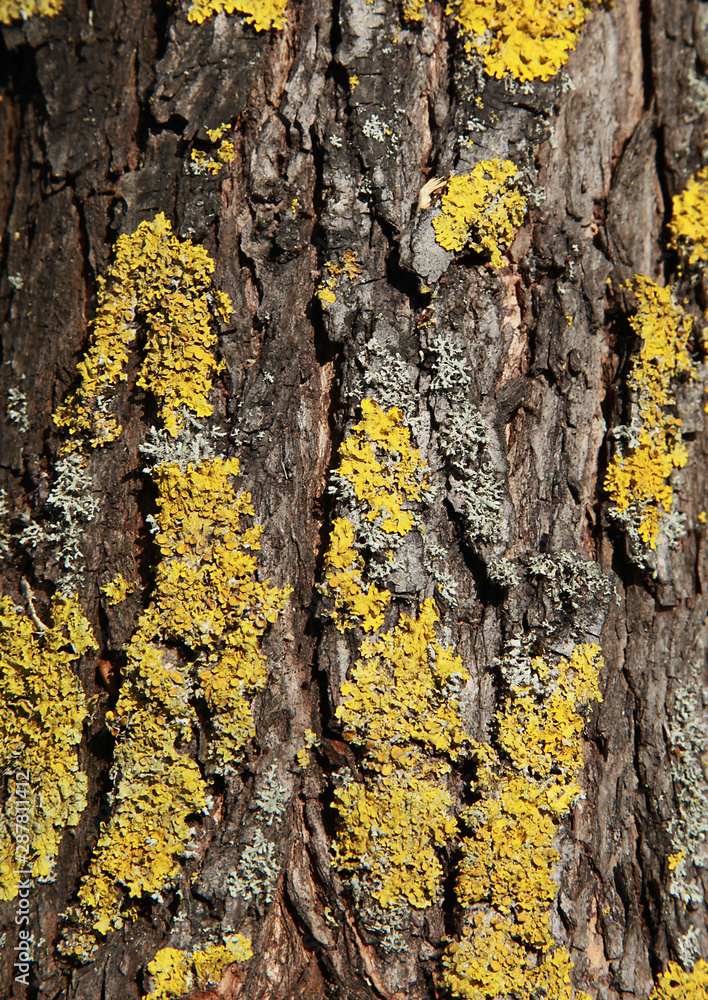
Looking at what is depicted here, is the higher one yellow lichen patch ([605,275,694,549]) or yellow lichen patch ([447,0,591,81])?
yellow lichen patch ([447,0,591,81])

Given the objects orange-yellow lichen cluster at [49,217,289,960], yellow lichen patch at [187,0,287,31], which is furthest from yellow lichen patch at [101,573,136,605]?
yellow lichen patch at [187,0,287,31]

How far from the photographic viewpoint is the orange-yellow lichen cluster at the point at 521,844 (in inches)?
58.8

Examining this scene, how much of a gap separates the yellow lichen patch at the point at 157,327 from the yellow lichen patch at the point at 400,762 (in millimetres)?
803

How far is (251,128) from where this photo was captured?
163 centimetres

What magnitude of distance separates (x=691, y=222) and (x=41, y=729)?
Result: 223 centimetres

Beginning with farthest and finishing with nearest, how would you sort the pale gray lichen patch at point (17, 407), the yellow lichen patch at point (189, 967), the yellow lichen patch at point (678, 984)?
the pale gray lichen patch at point (17, 407) < the yellow lichen patch at point (678, 984) < the yellow lichen patch at point (189, 967)

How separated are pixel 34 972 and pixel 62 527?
1130 millimetres

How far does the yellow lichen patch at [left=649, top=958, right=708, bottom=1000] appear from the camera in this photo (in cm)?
158

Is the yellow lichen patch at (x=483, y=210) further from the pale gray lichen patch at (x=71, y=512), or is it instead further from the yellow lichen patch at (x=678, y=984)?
the yellow lichen patch at (x=678, y=984)

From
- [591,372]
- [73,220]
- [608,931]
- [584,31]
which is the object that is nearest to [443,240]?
[591,372]
